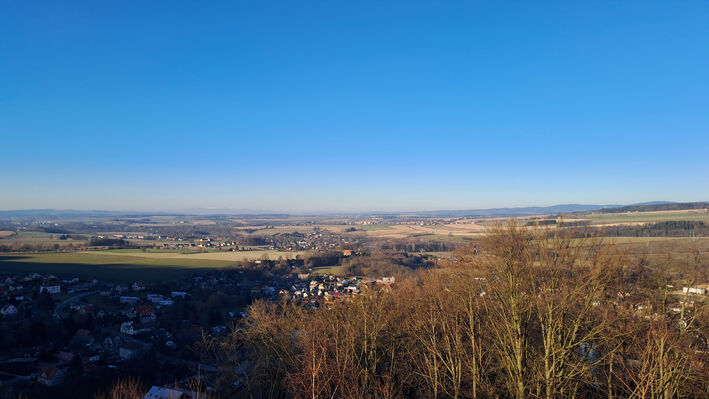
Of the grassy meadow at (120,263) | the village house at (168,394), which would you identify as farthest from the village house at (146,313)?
the village house at (168,394)

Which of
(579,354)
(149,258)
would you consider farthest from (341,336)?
(149,258)

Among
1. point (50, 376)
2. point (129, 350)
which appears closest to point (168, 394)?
point (50, 376)

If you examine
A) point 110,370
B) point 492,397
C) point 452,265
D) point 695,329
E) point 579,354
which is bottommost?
point 110,370

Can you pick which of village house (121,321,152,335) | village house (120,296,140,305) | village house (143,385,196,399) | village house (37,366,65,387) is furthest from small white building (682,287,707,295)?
village house (120,296,140,305)

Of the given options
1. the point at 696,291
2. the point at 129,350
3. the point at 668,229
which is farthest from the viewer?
the point at 668,229

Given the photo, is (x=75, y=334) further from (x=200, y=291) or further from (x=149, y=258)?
(x=149, y=258)

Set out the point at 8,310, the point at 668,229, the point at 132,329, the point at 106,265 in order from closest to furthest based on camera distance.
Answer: the point at 132,329 < the point at 8,310 < the point at 668,229 < the point at 106,265

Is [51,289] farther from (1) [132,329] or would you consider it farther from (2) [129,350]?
(2) [129,350]

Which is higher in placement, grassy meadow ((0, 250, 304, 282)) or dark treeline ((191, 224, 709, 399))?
dark treeline ((191, 224, 709, 399))

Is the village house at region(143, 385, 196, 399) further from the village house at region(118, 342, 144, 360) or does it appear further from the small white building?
the small white building
